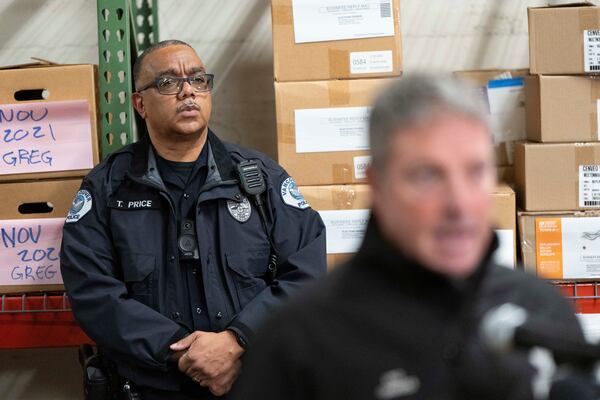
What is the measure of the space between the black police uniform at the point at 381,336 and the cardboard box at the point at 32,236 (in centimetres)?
157

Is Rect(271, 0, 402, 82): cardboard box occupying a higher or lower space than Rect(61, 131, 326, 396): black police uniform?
higher

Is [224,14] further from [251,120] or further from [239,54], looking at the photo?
[251,120]

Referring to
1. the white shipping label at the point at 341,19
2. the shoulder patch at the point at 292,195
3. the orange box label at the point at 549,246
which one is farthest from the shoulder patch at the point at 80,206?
the orange box label at the point at 549,246

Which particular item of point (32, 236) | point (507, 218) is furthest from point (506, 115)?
point (32, 236)

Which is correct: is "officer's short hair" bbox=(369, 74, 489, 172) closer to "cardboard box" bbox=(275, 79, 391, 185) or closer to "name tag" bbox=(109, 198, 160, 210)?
"name tag" bbox=(109, 198, 160, 210)

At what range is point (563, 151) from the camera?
7.36 ft

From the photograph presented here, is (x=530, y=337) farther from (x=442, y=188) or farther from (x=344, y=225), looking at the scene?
(x=344, y=225)

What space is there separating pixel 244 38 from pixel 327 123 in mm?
693

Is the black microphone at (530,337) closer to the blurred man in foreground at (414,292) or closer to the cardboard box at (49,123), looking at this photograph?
the blurred man in foreground at (414,292)

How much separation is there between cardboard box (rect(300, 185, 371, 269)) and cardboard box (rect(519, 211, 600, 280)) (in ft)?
1.50

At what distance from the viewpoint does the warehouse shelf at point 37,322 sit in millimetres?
2314

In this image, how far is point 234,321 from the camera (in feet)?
6.55

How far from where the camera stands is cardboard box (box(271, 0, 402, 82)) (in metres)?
2.26

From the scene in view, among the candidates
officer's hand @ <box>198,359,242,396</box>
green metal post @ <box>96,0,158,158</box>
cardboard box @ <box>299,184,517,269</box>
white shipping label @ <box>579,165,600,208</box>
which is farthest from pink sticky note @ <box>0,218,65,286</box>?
white shipping label @ <box>579,165,600,208</box>
